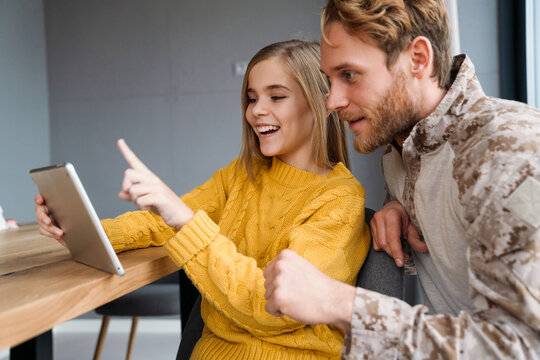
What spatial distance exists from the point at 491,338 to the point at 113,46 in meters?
3.62

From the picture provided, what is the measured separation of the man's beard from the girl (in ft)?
0.52

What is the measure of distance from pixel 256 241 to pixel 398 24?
630 mm

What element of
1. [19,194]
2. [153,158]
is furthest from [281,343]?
[19,194]

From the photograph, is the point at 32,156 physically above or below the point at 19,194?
above

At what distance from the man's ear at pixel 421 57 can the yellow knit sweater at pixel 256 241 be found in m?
0.32

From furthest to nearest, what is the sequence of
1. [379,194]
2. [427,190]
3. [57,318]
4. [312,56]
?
1. [379,194]
2. [312,56]
3. [427,190]
4. [57,318]

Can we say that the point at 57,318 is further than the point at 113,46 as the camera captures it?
No

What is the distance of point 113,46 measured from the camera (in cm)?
373

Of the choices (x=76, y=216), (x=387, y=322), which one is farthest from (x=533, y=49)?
(x=76, y=216)

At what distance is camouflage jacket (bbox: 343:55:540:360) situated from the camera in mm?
693

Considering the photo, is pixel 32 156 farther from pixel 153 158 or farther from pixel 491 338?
pixel 491 338

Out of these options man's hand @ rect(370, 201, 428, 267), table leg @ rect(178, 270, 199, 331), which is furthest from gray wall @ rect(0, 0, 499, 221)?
man's hand @ rect(370, 201, 428, 267)

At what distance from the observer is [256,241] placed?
126cm

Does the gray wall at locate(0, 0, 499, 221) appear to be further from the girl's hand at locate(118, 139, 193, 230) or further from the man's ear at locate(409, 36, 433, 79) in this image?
the girl's hand at locate(118, 139, 193, 230)
